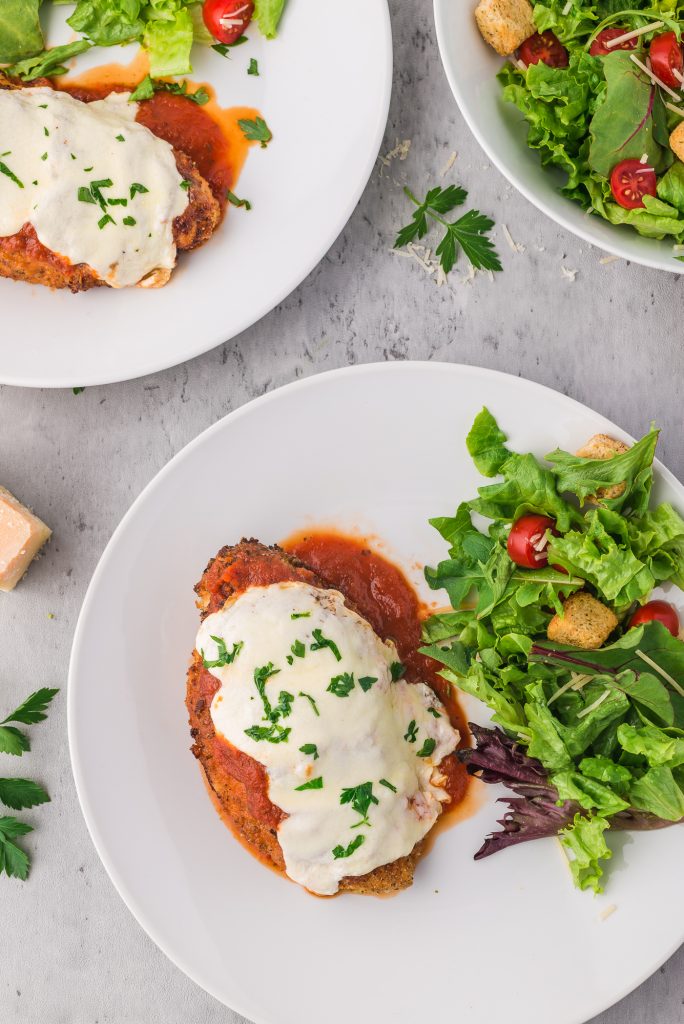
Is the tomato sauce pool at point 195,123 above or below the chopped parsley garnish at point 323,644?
above

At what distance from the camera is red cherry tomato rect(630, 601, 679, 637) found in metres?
3.01

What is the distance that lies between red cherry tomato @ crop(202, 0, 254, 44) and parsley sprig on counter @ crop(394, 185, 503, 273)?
2.69 feet

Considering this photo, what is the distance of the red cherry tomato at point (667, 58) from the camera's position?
2.86 metres

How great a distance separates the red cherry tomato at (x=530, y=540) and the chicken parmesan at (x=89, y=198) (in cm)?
152

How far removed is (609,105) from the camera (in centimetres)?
283

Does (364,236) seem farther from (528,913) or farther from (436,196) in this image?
(528,913)

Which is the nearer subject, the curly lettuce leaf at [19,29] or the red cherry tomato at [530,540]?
the red cherry tomato at [530,540]

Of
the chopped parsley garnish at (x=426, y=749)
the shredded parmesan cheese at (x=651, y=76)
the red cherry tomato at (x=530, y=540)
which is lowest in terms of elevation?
the chopped parsley garnish at (x=426, y=749)

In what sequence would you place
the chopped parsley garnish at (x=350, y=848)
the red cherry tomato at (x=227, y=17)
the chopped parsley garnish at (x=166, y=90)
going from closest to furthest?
the chopped parsley garnish at (x=350, y=848) < the red cherry tomato at (x=227, y=17) < the chopped parsley garnish at (x=166, y=90)

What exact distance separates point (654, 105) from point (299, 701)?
2203 millimetres

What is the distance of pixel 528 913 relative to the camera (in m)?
3.20

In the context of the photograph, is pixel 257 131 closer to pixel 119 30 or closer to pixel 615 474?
pixel 119 30

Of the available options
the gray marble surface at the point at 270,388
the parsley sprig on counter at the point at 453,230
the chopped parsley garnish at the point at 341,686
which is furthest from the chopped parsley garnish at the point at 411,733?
the parsley sprig on counter at the point at 453,230

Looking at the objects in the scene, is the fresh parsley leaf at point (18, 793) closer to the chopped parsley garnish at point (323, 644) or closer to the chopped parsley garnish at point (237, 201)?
the chopped parsley garnish at point (323, 644)
